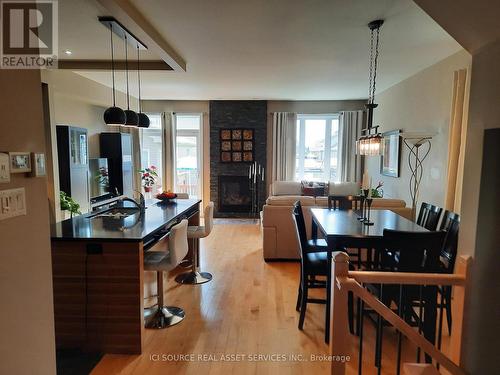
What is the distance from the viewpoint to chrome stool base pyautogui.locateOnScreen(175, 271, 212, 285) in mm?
3816

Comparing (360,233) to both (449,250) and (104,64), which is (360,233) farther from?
(104,64)

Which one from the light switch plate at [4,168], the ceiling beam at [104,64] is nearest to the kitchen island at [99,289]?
the light switch plate at [4,168]

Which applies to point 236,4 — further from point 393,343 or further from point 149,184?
point 149,184

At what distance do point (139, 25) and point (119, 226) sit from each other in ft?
5.51

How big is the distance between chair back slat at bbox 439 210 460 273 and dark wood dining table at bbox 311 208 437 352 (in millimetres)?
208

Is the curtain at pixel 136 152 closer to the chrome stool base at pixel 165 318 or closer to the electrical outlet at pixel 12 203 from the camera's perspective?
the chrome stool base at pixel 165 318

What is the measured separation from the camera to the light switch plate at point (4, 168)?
4.15 feet

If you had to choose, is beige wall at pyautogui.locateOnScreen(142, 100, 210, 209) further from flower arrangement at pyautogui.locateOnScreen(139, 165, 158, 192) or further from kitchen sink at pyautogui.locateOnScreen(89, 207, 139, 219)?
kitchen sink at pyautogui.locateOnScreen(89, 207, 139, 219)

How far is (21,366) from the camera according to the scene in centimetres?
139

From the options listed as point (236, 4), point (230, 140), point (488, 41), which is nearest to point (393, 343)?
point (488, 41)

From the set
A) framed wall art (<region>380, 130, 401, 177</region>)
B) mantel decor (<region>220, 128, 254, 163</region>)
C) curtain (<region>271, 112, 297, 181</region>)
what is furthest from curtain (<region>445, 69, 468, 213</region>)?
mantel decor (<region>220, 128, 254, 163</region>)

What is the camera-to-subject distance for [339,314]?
1786 mm

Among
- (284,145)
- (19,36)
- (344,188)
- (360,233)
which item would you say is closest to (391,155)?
(344,188)

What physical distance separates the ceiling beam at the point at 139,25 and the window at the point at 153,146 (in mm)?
4223
